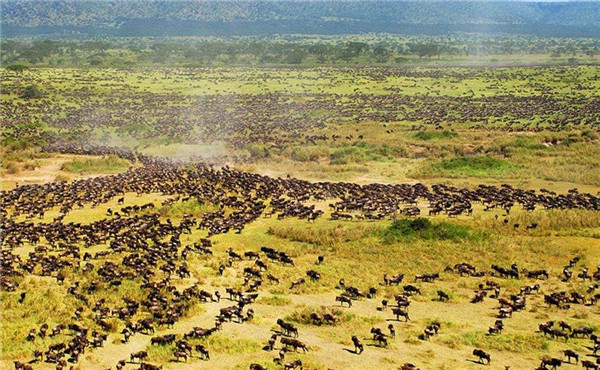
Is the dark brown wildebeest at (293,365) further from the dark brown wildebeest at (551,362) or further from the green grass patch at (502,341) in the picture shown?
the dark brown wildebeest at (551,362)

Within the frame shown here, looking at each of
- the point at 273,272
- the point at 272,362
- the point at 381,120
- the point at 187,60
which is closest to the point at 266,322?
the point at 272,362

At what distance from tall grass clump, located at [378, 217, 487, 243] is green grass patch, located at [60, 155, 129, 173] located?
27.4 metres

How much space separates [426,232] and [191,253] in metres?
11.6

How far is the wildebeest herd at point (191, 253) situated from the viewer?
65.0 feet

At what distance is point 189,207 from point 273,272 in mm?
12636

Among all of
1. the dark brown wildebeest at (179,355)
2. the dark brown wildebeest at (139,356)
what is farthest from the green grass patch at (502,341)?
the dark brown wildebeest at (139,356)

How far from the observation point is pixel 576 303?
23125mm

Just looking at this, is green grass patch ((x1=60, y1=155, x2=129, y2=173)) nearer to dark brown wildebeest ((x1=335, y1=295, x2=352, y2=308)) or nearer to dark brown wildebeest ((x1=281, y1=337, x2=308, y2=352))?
dark brown wildebeest ((x1=335, y1=295, x2=352, y2=308))

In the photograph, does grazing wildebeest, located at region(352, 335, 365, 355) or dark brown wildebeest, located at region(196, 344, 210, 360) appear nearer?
dark brown wildebeest, located at region(196, 344, 210, 360)

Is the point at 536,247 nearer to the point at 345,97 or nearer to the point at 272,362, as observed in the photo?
the point at 272,362

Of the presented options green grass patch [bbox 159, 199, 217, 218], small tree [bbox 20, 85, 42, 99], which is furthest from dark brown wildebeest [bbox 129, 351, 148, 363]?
small tree [bbox 20, 85, 42, 99]

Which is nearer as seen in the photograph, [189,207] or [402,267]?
[402,267]

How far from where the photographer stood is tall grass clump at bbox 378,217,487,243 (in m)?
31.0

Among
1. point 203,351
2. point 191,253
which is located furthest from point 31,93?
point 203,351
